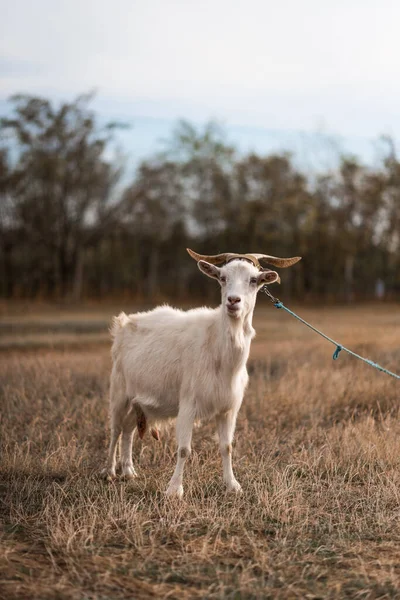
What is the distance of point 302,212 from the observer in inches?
1742

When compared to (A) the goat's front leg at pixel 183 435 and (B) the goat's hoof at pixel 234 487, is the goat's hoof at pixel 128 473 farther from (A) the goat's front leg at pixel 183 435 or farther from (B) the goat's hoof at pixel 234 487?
(B) the goat's hoof at pixel 234 487

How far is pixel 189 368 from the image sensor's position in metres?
6.87

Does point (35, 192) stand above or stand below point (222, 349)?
above

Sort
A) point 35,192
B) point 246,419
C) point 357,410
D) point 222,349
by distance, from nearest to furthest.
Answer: point 222,349 → point 246,419 → point 357,410 → point 35,192

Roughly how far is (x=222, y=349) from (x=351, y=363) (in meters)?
7.20

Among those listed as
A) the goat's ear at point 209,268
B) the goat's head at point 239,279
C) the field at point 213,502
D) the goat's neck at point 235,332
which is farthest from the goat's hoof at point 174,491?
the goat's ear at point 209,268

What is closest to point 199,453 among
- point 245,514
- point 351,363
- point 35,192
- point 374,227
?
point 245,514

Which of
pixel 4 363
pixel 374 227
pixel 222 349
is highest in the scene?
pixel 374 227

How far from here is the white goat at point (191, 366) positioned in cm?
652

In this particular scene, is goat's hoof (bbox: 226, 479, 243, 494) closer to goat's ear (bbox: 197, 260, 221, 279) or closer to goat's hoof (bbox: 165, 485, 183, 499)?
goat's hoof (bbox: 165, 485, 183, 499)

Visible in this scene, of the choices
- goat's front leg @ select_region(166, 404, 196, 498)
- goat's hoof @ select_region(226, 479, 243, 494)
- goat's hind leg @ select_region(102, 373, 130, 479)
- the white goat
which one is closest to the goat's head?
the white goat

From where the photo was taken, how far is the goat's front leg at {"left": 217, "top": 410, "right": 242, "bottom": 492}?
21.9 ft

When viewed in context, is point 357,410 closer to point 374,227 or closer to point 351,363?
point 351,363

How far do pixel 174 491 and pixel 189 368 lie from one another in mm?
1137
